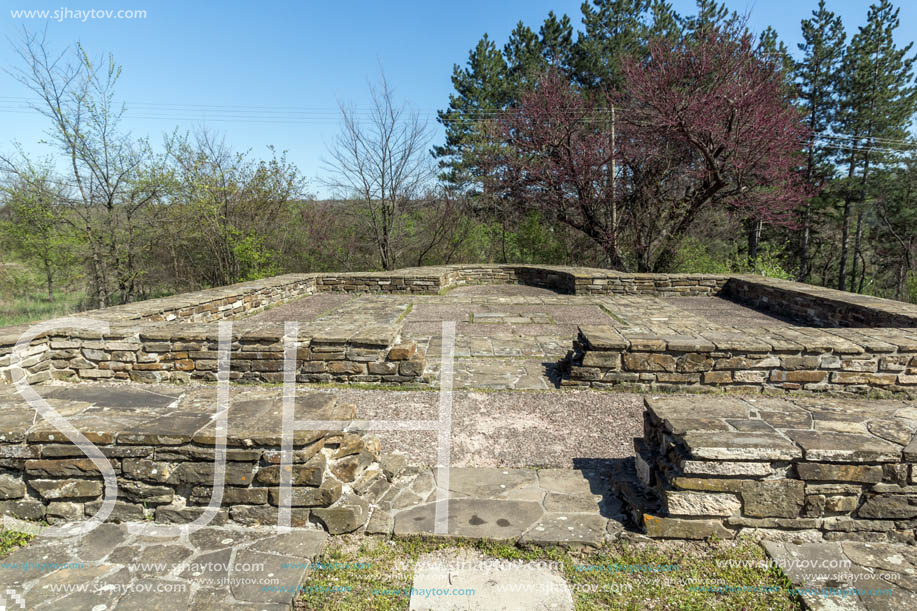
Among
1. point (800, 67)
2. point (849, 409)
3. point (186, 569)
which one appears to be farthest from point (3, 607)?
point (800, 67)

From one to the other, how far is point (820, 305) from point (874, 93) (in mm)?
19023

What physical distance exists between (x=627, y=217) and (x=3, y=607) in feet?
45.1

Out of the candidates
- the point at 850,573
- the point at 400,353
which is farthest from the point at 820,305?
the point at 400,353

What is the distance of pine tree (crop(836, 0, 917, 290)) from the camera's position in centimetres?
1833

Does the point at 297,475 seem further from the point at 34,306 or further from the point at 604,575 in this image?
the point at 34,306

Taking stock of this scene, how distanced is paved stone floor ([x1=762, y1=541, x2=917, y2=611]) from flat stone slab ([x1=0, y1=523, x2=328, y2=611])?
204 centimetres

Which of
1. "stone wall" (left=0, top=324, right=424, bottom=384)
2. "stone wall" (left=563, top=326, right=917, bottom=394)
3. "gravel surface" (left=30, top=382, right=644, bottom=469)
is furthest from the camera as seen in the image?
"stone wall" (left=0, top=324, right=424, bottom=384)

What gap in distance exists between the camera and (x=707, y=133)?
10.6 meters

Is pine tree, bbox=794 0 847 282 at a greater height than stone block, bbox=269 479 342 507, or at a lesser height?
greater

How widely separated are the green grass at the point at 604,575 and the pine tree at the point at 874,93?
24407mm

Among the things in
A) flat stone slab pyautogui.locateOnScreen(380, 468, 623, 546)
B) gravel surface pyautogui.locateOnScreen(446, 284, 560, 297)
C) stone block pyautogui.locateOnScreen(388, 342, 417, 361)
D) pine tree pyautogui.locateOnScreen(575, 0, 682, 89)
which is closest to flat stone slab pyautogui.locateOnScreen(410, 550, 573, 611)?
flat stone slab pyautogui.locateOnScreen(380, 468, 623, 546)

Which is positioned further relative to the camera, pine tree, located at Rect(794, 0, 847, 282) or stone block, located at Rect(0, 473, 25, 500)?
pine tree, located at Rect(794, 0, 847, 282)

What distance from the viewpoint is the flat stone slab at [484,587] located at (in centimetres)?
174

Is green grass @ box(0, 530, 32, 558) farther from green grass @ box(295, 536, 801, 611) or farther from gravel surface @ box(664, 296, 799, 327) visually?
gravel surface @ box(664, 296, 799, 327)
